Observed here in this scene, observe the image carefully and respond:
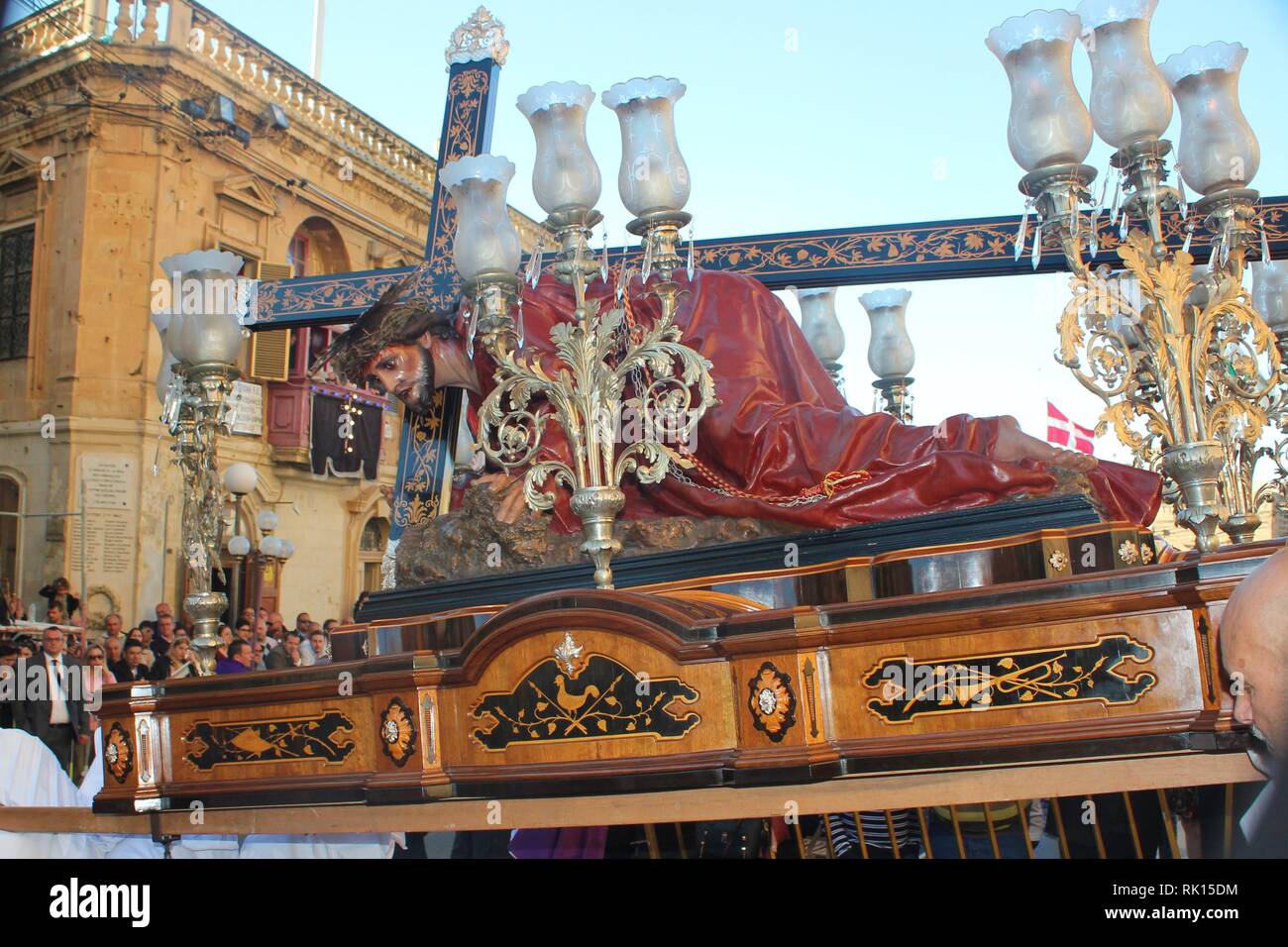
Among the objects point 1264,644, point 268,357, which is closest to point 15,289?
point 268,357

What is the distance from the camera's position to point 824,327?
263 inches

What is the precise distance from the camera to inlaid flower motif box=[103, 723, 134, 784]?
4.78 m

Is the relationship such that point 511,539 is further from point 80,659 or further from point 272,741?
point 80,659

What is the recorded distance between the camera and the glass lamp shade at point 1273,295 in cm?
629

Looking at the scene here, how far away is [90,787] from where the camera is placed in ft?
18.4

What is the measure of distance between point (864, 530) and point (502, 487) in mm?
1567

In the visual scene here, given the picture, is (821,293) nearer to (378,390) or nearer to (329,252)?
(378,390)

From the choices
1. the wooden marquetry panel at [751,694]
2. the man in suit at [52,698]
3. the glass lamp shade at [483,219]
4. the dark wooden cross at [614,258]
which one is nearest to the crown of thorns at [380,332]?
the dark wooden cross at [614,258]

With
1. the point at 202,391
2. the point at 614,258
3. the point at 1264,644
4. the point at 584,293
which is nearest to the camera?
the point at 1264,644

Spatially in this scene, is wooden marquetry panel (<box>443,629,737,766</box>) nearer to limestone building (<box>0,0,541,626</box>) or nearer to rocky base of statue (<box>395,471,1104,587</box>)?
rocky base of statue (<box>395,471,1104,587</box>)

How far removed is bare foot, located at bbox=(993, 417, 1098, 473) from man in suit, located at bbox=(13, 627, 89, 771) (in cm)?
666

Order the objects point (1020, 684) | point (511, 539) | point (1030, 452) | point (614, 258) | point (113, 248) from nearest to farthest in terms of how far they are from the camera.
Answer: point (1020, 684) → point (1030, 452) → point (511, 539) → point (614, 258) → point (113, 248)
